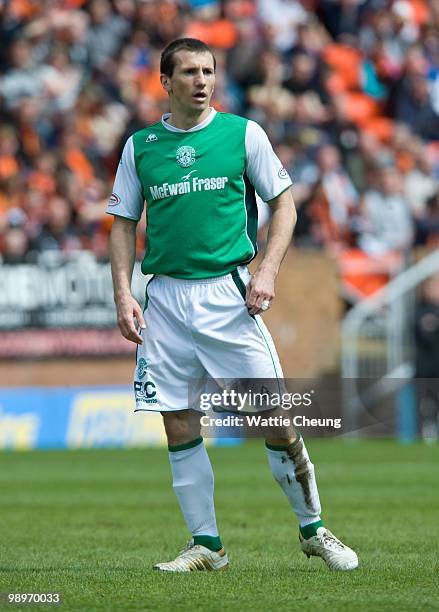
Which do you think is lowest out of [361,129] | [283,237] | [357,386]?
[357,386]

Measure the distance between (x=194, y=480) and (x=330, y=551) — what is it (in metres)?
0.75

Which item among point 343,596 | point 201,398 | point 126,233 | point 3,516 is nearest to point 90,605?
point 343,596

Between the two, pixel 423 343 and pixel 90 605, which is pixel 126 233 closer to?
pixel 90 605

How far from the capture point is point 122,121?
762 inches

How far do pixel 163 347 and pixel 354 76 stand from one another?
1549 centimetres

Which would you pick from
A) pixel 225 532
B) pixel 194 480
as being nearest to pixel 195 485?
pixel 194 480

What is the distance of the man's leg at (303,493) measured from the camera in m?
6.74

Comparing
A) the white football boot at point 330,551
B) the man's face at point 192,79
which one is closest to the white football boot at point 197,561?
the white football boot at point 330,551

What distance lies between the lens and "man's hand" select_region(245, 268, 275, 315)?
6578 millimetres

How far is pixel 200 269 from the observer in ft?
22.2

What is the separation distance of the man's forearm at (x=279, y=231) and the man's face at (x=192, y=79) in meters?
0.60

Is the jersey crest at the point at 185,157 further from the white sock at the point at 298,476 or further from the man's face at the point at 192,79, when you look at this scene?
the white sock at the point at 298,476

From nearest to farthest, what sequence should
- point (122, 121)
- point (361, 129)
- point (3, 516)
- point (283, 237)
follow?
point (283, 237) < point (3, 516) < point (122, 121) < point (361, 129)

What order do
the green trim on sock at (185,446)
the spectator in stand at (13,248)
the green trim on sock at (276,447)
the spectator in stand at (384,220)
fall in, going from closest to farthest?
the green trim on sock at (276,447) → the green trim on sock at (185,446) → the spectator in stand at (13,248) → the spectator in stand at (384,220)
